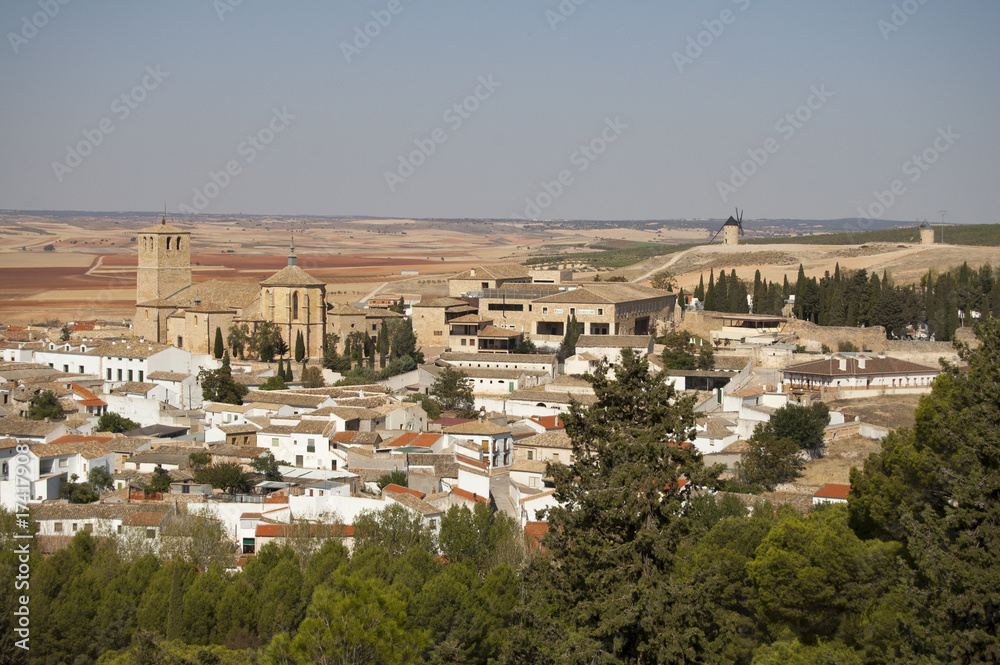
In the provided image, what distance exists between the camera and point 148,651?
13.3 m

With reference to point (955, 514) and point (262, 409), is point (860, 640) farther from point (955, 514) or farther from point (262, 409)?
point (262, 409)

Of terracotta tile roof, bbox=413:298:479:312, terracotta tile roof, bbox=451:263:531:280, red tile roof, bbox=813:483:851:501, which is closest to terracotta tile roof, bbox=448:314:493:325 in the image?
terracotta tile roof, bbox=413:298:479:312

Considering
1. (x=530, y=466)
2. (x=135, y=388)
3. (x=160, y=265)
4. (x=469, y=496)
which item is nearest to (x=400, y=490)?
(x=469, y=496)

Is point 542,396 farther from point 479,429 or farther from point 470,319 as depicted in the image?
point 470,319

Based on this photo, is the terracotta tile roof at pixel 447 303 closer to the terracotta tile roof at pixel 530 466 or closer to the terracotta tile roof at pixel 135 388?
the terracotta tile roof at pixel 135 388

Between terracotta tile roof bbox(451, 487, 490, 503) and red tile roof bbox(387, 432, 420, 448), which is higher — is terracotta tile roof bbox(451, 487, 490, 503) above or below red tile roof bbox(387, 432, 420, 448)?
below

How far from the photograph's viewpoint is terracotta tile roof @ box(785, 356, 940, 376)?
108 ft

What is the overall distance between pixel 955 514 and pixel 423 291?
6269 centimetres

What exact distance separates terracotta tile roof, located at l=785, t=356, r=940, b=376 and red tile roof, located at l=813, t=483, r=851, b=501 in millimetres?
9704

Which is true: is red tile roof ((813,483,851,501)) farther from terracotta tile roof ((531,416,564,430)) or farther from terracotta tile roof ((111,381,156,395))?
terracotta tile roof ((111,381,156,395))

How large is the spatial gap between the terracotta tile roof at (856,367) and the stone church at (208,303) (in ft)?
51.9

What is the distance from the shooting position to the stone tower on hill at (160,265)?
4359 centimetres

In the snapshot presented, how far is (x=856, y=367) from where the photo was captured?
33.3m

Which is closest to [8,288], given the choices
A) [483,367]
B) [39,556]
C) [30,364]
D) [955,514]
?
[30,364]
